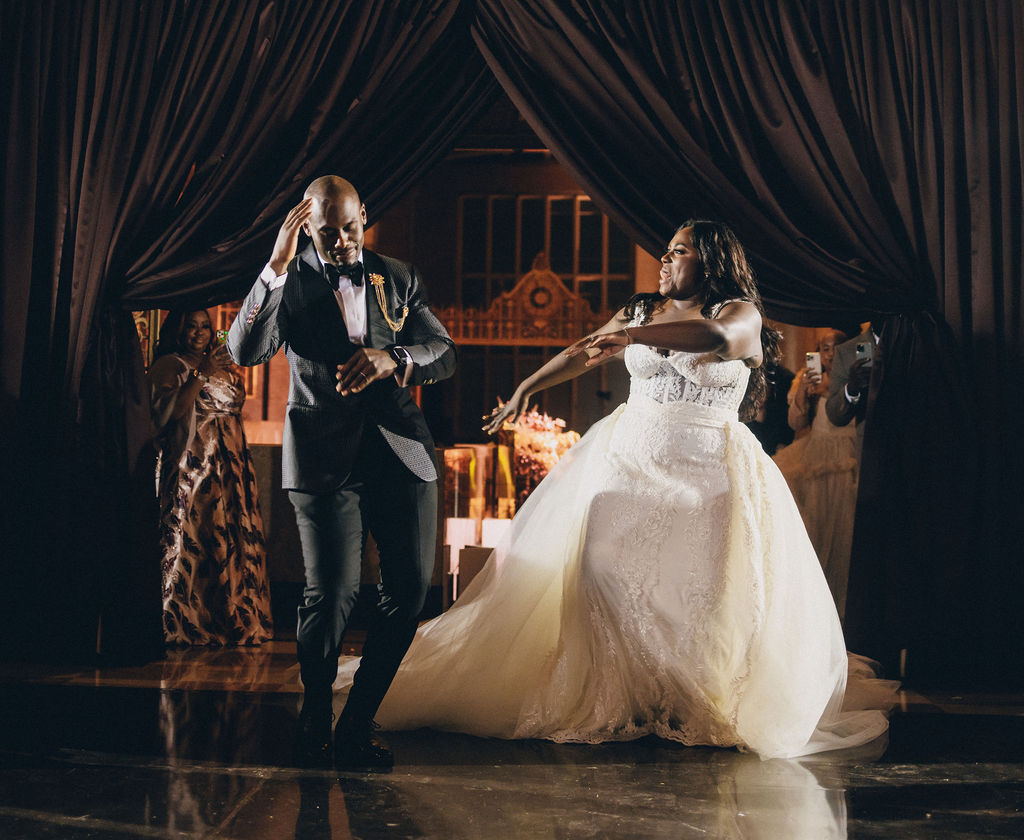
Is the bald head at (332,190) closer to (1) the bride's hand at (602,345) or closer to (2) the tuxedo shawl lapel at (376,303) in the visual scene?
(2) the tuxedo shawl lapel at (376,303)

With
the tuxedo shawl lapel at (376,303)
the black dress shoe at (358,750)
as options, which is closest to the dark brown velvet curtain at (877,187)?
the tuxedo shawl lapel at (376,303)

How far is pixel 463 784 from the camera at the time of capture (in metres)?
2.54

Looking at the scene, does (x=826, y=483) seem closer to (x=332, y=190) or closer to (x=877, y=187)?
(x=877, y=187)

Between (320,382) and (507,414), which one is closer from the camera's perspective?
(320,382)

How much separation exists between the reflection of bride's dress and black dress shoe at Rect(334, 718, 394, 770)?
45 centimetres

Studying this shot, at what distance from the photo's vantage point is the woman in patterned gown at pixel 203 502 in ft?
15.5

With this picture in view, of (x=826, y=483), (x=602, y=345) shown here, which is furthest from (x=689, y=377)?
(x=826, y=483)

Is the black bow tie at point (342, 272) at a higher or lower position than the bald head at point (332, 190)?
lower

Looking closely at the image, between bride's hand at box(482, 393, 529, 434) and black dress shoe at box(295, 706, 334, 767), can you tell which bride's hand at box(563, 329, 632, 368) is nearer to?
bride's hand at box(482, 393, 529, 434)

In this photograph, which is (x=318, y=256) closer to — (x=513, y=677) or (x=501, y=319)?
(x=513, y=677)

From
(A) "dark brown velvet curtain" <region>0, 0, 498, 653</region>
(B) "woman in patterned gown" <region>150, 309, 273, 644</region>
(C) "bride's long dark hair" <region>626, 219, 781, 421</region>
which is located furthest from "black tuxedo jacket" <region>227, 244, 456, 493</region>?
(B) "woman in patterned gown" <region>150, 309, 273, 644</region>

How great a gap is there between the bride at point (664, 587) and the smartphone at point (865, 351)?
1058mm

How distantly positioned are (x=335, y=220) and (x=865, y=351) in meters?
2.51

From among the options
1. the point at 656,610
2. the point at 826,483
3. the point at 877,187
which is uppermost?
the point at 877,187
